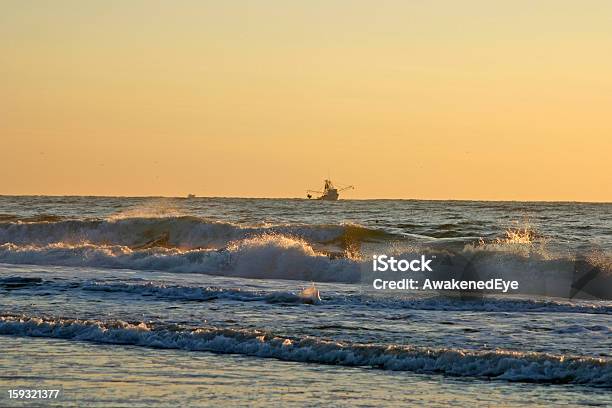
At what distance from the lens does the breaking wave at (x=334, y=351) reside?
13352 millimetres

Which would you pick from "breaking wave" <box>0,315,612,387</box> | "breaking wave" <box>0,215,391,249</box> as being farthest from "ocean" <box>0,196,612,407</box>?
"breaking wave" <box>0,215,391,249</box>

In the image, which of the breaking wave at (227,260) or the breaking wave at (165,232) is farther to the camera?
the breaking wave at (165,232)

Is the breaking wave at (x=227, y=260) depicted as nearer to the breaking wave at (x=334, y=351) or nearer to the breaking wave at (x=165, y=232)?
the breaking wave at (x=165, y=232)

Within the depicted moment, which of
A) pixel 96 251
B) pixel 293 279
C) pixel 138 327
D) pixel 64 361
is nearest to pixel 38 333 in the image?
pixel 138 327

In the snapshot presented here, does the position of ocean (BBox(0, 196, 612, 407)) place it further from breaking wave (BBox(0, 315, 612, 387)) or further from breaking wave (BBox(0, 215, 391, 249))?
breaking wave (BBox(0, 215, 391, 249))

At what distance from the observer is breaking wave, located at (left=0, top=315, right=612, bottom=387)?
526 inches

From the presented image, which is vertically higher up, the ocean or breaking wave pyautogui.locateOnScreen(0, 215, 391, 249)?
breaking wave pyautogui.locateOnScreen(0, 215, 391, 249)

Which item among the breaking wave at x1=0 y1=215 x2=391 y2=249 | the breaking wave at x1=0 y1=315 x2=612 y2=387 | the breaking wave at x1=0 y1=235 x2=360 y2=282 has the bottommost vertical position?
the breaking wave at x1=0 y1=315 x2=612 y2=387

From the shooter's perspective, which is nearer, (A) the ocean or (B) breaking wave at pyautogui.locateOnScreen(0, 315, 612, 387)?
(A) the ocean

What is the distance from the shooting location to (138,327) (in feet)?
55.0

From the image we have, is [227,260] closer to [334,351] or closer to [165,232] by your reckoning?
[165,232]

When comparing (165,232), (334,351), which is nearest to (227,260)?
(165,232)

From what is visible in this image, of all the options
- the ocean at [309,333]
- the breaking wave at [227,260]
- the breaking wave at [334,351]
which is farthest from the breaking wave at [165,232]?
the breaking wave at [334,351]

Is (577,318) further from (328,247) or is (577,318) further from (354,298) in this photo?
(328,247)
